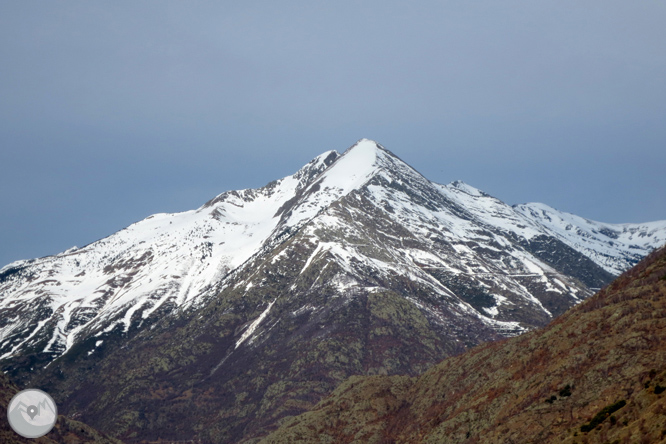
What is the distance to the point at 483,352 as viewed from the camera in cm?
19288

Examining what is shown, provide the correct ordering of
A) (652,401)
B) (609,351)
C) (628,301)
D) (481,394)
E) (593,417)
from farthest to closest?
1. (481,394)
2. (628,301)
3. (609,351)
4. (593,417)
5. (652,401)

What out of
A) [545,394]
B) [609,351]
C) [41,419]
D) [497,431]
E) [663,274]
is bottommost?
[41,419]

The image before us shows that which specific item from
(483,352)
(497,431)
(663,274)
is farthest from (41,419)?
(663,274)

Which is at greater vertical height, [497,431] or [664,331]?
[664,331]

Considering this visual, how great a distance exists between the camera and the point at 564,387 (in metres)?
130

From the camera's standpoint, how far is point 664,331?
128375 millimetres

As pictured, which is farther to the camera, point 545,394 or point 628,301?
point 628,301

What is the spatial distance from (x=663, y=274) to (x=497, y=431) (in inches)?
2447

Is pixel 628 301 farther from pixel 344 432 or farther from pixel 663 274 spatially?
pixel 344 432

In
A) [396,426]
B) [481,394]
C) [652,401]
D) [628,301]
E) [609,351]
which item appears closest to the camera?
[652,401]

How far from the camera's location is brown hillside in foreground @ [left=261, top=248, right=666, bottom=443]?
366 ft

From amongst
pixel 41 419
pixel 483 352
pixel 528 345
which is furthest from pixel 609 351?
pixel 41 419

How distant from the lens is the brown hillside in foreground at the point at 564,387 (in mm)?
111625

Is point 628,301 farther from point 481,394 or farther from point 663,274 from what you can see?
point 481,394
